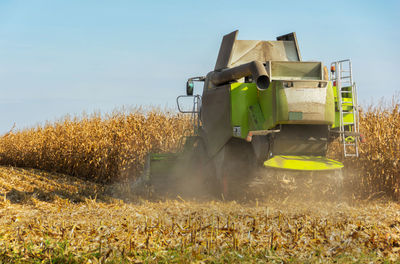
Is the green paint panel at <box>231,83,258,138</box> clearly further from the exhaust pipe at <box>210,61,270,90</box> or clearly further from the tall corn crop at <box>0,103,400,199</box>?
the tall corn crop at <box>0,103,400,199</box>

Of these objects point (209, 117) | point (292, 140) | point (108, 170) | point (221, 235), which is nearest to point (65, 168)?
point (108, 170)

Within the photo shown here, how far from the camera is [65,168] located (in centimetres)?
1164

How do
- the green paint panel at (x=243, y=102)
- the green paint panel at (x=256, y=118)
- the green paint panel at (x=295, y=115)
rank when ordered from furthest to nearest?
the green paint panel at (x=243, y=102)
the green paint panel at (x=256, y=118)
the green paint panel at (x=295, y=115)

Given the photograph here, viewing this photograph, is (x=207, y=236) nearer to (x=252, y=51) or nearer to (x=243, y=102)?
(x=243, y=102)

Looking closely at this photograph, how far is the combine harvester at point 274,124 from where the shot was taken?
599 centimetres

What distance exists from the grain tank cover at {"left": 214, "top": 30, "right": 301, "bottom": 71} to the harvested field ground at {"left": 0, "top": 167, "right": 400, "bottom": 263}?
2927 mm

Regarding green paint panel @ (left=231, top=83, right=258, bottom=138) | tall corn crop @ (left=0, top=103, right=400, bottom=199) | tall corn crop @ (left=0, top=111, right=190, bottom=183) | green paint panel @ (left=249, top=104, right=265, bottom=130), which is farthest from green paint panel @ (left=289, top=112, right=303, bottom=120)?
tall corn crop @ (left=0, top=111, right=190, bottom=183)

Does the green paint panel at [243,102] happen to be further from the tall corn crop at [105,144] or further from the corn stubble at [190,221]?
the tall corn crop at [105,144]

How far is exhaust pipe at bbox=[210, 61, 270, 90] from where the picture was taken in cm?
594

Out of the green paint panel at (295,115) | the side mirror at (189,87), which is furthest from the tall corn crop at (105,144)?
the green paint panel at (295,115)

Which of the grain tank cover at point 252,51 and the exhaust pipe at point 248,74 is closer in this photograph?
the exhaust pipe at point 248,74

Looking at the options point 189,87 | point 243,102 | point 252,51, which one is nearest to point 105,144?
point 189,87

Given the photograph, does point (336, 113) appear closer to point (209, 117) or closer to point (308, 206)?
point (308, 206)

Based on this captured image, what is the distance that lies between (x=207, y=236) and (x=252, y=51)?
4.54m
